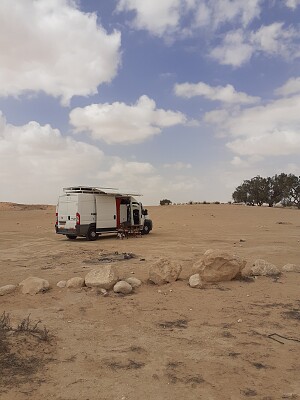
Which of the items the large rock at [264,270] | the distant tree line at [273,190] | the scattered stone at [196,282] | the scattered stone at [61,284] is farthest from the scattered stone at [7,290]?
the distant tree line at [273,190]

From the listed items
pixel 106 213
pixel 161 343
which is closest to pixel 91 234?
pixel 106 213

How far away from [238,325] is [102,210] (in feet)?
45.9

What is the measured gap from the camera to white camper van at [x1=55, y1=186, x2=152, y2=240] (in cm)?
1847

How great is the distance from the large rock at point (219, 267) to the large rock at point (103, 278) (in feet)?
6.86

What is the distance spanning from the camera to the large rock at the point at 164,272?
8695 mm

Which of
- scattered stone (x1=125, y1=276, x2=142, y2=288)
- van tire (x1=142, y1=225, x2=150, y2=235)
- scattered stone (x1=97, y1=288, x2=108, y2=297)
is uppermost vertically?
van tire (x1=142, y1=225, x2=150, y2=235)

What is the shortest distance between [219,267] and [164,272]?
1.29 meters

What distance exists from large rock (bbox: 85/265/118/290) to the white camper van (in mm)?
10072

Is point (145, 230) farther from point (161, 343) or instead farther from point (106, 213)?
point (161, 343)

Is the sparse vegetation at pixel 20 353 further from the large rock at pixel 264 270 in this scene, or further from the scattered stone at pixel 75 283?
the large rock at pixel 264 270

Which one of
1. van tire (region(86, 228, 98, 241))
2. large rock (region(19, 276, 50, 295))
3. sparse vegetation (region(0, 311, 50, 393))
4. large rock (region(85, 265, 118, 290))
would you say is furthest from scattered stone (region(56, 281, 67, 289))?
van tire (region(86, 228, 98, 241))

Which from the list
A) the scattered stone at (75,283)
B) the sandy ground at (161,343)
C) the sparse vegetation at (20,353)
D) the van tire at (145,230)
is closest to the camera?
the sandy ground at (161,343)

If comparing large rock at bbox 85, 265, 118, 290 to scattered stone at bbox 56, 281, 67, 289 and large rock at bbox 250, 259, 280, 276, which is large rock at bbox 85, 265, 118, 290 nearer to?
scattered stone at bbox 56, 281, 67, 289

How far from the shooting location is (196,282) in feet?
27.8
